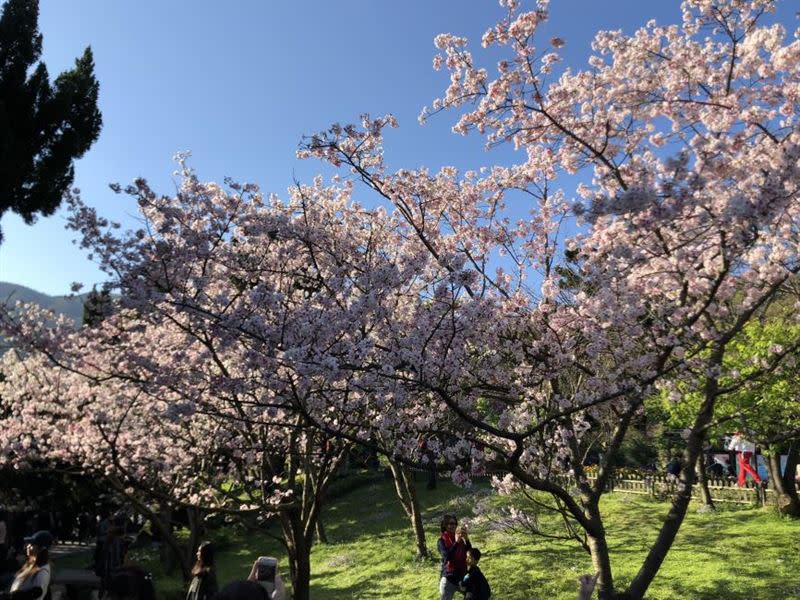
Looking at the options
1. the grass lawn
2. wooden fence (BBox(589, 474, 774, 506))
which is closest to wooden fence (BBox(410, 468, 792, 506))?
wooden fence (BBox(589, 474, 774, 506))

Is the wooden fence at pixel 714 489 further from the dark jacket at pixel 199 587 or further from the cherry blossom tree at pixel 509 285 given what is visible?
the dark jacket at pixel 199 587

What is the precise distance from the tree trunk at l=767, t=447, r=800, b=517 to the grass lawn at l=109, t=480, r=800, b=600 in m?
0.50

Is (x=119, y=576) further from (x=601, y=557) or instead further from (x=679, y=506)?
(x=679, y=506)

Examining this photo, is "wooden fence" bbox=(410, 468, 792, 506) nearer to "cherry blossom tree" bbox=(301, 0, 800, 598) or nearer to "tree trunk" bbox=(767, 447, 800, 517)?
"tree trunk" bbox=(767, 447, 800, 517)

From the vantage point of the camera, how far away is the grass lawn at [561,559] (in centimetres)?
1205

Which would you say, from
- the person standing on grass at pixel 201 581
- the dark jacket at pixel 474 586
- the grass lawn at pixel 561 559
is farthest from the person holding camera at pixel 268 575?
the grass lawn at pixel 561 559

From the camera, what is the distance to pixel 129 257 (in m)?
6.69

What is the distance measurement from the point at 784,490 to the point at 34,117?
23.2m

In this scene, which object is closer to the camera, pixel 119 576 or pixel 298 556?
pixel 119 576

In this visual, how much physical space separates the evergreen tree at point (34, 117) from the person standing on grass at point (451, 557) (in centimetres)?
1267

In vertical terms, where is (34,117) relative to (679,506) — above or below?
above

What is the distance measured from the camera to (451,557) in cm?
932

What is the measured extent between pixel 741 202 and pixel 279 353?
3876 millimetres

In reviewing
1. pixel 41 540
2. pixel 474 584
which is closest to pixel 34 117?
pixel 41 540
